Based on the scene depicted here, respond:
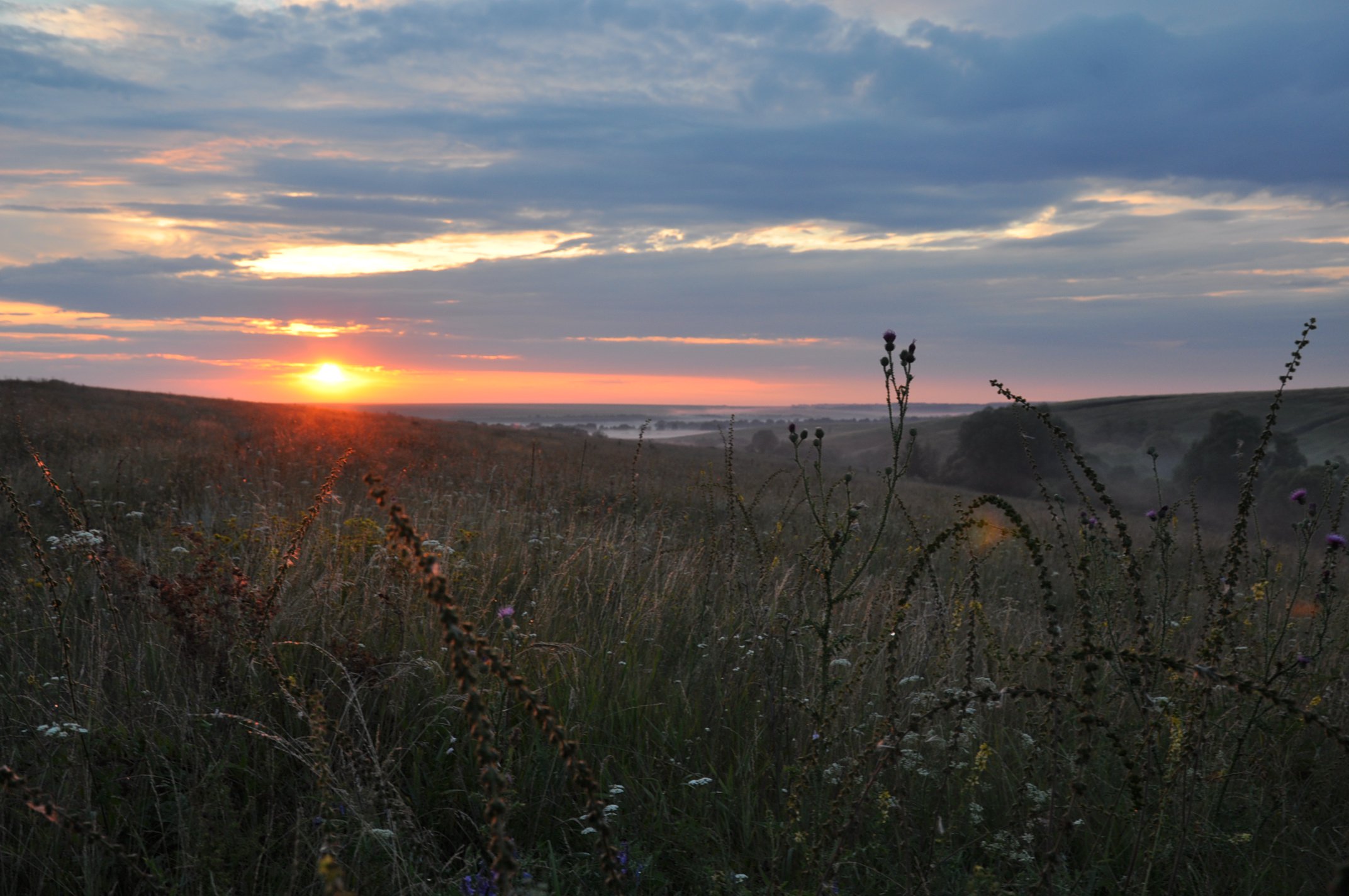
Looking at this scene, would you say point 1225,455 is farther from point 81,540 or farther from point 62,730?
point 62,730

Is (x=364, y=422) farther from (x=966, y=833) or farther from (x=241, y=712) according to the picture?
(x=966, y=833)

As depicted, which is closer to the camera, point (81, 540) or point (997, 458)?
point (81, 540)

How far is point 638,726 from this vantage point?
3.51m

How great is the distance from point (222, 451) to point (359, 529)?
782 centimetres

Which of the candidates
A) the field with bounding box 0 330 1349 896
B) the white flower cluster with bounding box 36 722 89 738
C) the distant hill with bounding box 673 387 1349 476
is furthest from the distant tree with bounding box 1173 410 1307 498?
the white flower cluster with bounding box 36 722 89 738

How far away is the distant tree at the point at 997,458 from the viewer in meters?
44.5

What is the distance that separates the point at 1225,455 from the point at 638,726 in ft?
152

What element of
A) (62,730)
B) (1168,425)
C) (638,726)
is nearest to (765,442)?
(1168,425)

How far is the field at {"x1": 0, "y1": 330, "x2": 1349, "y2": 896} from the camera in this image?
7.86 feet

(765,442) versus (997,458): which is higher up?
(765,442)

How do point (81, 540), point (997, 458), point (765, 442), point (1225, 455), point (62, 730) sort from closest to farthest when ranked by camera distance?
point (62, 730) < point (81, 540) < point (1225, 455) < point (997, 458) < point (765, 442)

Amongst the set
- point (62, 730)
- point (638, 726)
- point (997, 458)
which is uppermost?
point (62, 730)

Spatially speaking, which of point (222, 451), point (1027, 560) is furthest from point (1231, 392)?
point (222, 451)

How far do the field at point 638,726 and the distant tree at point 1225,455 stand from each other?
137 feet
